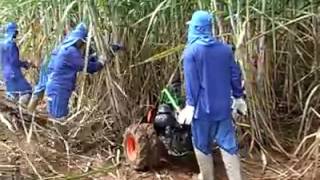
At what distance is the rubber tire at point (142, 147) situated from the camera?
5211mm

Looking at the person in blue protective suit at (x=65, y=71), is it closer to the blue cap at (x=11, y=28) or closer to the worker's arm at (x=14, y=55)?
the worker's arm at (x=14, y=55)

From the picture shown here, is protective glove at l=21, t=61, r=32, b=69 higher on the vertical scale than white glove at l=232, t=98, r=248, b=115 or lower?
higher

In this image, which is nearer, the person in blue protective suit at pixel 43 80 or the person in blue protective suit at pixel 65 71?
the person in blue protective suit at pixel 65 71

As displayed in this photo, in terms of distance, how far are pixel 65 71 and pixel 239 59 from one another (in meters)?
1.59

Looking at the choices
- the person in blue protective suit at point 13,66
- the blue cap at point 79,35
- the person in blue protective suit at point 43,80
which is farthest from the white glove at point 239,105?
the person in blue protective suit at point 13,66

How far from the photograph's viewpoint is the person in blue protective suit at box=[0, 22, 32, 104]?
725 cm

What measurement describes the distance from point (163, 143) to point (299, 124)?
109 cm

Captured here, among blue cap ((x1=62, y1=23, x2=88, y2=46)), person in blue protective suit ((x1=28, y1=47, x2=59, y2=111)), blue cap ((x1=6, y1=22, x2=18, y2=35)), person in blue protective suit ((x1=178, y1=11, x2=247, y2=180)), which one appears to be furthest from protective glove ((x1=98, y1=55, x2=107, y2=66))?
blue cap ((x1=6, y1=22, x2=18, y2=35))

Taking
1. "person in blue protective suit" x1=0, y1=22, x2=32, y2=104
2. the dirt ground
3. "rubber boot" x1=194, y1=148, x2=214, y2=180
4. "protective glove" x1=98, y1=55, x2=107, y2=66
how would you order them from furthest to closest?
1. "person in blue protective suit" x1=0, y1=22, x2=32, y2=104
2. "protective glove" x1=98, y1=55, x2=107, y2=66
3. the dirt ground
4. "rubber boot" x1=194, y1=148, x2=214, y2=180

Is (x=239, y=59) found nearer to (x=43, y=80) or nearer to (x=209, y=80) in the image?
A: (x=209, y=80)

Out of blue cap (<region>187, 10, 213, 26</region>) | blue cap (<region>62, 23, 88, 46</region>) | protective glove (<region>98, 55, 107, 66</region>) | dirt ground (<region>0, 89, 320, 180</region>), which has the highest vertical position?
blue cap (<region>187, 10, 213, 26</region>)

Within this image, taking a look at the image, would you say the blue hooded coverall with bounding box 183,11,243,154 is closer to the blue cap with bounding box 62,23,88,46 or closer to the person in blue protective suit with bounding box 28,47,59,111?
the blue cap with bounding box 62,23,88,46

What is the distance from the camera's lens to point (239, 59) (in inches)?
204

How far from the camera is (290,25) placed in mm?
5434
